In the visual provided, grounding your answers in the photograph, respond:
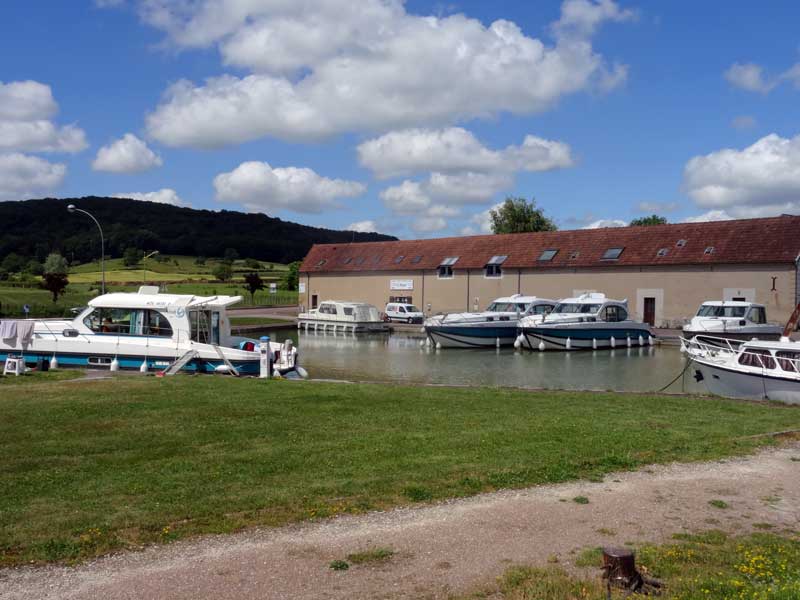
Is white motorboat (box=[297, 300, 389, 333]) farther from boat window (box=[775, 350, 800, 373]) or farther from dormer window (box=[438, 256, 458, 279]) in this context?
boat window (box=[775, 350, 800, 373])

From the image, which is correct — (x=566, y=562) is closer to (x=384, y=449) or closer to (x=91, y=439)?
(x=384, y=449)

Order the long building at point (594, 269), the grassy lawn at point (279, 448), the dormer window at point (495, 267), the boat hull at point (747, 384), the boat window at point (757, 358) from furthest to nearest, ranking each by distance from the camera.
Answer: the dormer window at point (495, 267) < the long building at point (594, 269) < the boat window at point (757, 358) < the boat hull at point (747, 384) < the grassy lawn at point (279, 448)

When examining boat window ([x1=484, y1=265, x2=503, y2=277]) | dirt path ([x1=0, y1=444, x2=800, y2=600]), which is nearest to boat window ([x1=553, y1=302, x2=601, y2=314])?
boat window ([x1=484, y1=265, x2=503, y2=277])

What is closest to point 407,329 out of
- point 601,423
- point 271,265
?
point 601,423

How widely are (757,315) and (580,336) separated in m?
8.73

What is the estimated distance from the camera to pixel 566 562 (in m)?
5.97

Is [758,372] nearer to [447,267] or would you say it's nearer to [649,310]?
[649,310]

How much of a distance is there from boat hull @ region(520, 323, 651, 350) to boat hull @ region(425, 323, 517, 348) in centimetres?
175

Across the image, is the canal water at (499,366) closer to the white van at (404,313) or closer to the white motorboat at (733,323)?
the white motorboat at (733,323)

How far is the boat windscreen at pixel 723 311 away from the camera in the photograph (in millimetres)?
37469

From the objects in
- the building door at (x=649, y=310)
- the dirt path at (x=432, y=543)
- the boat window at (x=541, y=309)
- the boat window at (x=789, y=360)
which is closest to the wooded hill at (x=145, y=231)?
the building door at (x=649, y=310)

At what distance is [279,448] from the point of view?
389 inches

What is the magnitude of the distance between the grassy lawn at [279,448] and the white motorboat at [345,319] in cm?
3468

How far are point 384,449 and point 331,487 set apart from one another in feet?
6.22
